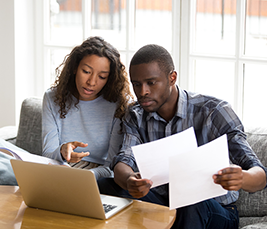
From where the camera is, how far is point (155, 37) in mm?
2543

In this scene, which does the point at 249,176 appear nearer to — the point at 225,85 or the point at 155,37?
the point at 225,85

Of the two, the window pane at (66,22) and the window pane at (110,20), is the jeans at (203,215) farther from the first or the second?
the window pane at (66,22)

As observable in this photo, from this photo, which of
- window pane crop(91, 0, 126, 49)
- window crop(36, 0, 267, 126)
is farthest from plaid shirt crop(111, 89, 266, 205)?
window pane crop(91, 0, 126, 49)

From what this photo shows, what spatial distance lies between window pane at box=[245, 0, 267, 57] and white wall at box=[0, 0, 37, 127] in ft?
5.48

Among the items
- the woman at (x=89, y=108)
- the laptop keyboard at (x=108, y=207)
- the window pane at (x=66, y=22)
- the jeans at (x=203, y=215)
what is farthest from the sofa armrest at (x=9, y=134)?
the laptop keyboard at (x=108, y=207)

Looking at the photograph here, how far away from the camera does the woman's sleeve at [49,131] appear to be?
5.69ft

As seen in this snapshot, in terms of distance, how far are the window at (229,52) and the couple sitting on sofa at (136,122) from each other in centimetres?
76

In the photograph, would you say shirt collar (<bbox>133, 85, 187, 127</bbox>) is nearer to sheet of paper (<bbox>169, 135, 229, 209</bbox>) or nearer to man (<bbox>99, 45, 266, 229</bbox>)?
man (<bbox>99, 45, 266, 229</bbox>)

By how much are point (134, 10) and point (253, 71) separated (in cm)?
95

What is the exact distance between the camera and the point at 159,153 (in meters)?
1.16

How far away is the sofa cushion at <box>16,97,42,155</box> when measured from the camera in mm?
2111

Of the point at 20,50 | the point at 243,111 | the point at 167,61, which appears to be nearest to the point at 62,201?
the point at 167,61

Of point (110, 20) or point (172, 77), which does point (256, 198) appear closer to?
point (172, 77)

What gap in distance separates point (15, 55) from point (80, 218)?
1.99 m
